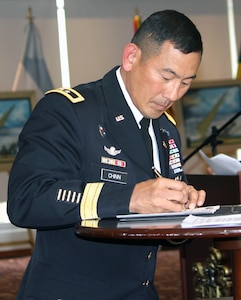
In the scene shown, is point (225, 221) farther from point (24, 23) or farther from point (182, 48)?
point (24, 23)

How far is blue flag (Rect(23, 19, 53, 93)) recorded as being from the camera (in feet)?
30.7

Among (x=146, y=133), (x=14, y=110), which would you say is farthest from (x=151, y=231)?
(x=14, y=110)

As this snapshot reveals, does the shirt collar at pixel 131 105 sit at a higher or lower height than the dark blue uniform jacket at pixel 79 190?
higher

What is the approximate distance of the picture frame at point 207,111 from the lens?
9641 millimetres

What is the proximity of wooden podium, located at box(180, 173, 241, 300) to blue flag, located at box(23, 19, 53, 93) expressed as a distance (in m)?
5.27

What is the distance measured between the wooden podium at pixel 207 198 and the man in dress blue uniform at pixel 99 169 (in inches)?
59.6

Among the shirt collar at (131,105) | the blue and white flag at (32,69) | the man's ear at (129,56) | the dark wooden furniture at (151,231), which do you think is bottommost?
the dark wooden furniture at (151,231)

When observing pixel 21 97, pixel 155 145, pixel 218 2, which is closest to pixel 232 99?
pixel 218 2

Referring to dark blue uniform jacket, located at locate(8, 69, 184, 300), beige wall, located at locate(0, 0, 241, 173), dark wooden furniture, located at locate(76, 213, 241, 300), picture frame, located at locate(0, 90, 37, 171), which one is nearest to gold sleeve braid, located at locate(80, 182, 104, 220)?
dark blue uniform jacket, located at locate(8, 69, 184, 300)

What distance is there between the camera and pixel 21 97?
930 cm

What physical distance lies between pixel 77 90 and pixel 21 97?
7112 millimetres

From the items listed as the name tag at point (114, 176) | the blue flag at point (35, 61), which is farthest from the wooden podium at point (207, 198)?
the blue flag at point (35, 61)

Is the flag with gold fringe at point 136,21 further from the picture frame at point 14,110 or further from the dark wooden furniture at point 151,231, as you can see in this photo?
the dark wooden furniture at point 151,231

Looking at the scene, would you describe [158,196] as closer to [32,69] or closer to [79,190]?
[79,190]
